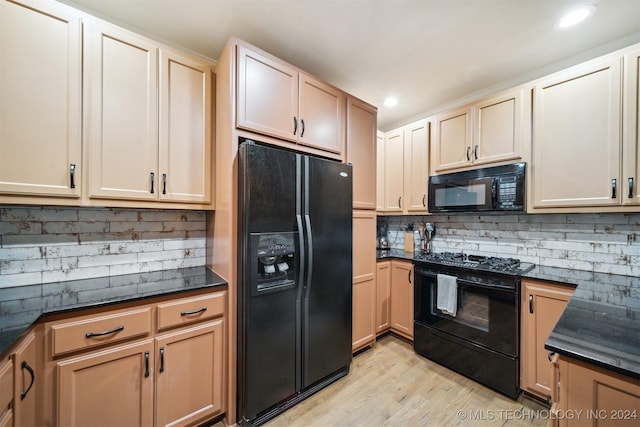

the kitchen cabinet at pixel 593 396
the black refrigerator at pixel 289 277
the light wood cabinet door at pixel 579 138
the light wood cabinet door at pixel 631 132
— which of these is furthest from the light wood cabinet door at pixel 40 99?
the light wood cabinet door at pixel 631 132

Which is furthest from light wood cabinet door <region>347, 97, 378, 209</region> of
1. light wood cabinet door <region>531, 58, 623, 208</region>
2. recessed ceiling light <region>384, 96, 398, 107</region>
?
light wood cabinet door <region>531, 58, 623, 208</region>

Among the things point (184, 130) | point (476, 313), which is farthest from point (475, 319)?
point (184, 130)

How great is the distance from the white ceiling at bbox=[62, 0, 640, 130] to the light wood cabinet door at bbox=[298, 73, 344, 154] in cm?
29

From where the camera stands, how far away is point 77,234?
1671 millimetres

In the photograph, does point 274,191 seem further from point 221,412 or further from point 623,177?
point 623,177

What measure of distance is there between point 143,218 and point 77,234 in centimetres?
38

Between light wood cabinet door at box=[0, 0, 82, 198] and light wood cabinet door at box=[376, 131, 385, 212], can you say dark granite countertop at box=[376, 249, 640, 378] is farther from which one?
light wood cabinet door at box=[0, 0, 82, 198]

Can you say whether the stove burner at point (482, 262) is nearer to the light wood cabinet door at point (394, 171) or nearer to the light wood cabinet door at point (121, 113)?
the light wood cabinet door at point (394, 171)

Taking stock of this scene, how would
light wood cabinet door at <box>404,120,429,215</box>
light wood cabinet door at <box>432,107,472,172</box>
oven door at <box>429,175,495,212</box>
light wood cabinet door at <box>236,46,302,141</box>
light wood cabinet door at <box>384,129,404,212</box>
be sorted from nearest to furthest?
light wood cabinet door at <box>236,46,302,141</box>, oven door at <box>429,175,495,212</box>, light wood cabinet door at <box>432,107,472,172</box>, light wood cabinet door at <box>404,120,429,215</box>, light wood cabinet door at <box>384,129,404,212</box>

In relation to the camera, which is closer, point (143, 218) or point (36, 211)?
point (36, 211)

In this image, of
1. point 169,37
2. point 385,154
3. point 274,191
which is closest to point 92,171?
point 274,191

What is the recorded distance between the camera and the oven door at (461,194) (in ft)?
7.38

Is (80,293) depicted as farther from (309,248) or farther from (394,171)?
(394,171)

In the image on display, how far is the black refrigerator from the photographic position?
156 cm
